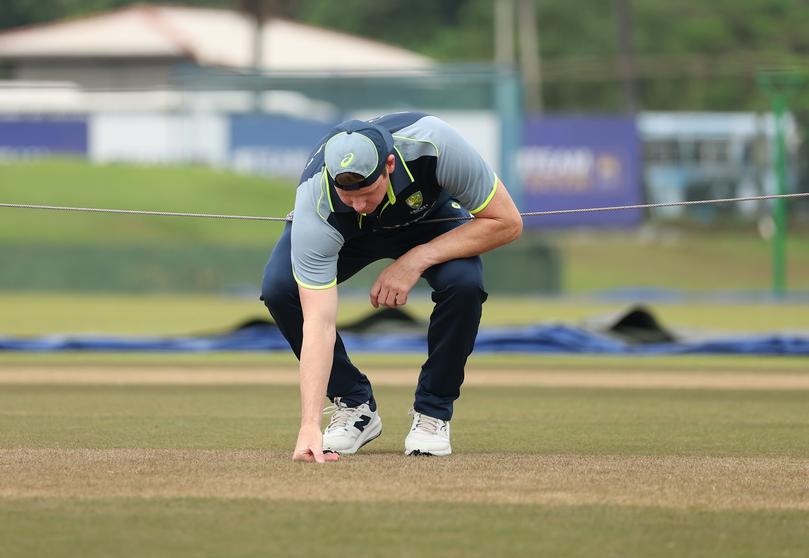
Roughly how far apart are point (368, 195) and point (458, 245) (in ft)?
2.15

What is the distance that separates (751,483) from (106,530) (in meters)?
2.37

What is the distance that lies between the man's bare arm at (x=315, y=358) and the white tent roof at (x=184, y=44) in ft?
145

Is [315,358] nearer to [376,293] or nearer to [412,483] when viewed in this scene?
[376,293]

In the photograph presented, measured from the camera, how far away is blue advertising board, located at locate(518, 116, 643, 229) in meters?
29.3

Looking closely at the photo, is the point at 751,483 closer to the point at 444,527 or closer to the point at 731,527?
the point at 731,527

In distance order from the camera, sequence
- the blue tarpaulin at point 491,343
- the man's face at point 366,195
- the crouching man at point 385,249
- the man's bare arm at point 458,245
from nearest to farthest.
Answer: the man's face at point 366,195
the crouching man at point 385,249
the man's bare arm at point 458,245
the blue tarpaulin at point 491,343

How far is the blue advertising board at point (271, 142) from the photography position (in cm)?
2900

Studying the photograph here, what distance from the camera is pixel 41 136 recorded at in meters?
31.9

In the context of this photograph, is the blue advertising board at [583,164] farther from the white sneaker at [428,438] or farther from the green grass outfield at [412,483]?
the white sneaker at [428,438]

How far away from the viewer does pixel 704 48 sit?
5803 centimetres

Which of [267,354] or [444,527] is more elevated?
[444,527]

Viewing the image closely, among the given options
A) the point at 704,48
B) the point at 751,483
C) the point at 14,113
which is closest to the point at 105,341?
the point at 751,483

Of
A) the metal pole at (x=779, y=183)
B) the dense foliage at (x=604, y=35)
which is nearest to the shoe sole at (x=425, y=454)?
the metal pole at (x=779, y=183)

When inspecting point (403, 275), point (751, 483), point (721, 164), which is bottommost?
point (721, 164)
